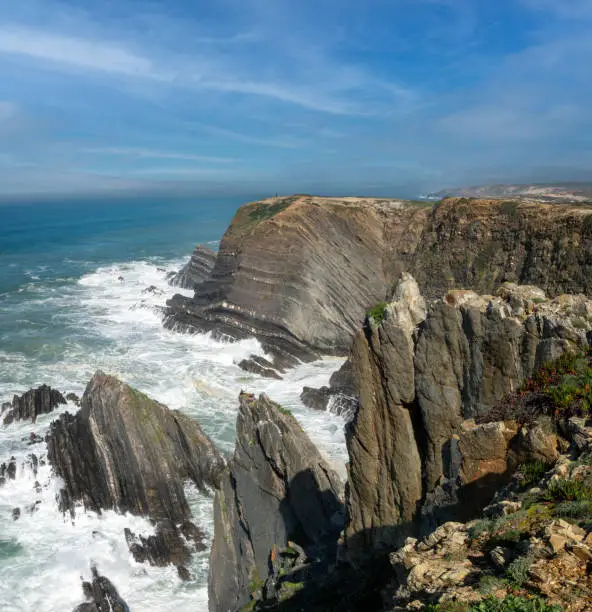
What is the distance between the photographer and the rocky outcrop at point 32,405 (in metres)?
27.3

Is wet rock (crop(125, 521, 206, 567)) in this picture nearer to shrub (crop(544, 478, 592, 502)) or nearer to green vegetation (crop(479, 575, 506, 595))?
shrub (crop(544, 478, 592, 502))

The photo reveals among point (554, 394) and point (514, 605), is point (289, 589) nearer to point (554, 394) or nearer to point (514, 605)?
point (554, 394)

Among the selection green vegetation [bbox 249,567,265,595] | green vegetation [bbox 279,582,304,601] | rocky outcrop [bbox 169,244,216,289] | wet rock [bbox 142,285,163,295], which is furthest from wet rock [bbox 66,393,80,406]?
rocky outcrop [bbox 169,244,216,289]

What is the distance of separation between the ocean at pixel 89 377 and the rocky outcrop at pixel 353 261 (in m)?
2.74

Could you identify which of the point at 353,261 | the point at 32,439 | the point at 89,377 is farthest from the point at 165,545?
the point at 353,261

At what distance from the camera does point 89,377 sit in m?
33.8

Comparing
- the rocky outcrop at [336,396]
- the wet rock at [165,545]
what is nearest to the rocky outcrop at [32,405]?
the wet rock at [165,545]

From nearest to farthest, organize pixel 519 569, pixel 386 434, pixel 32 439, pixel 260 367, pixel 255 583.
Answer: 1. pixel 519 569
2. pixel 386 434
3. pixel 255 583
4. pixel 32 439
5. pixel 260 367

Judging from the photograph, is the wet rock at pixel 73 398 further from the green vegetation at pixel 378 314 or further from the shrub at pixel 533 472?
the shrub at pixel 533 472

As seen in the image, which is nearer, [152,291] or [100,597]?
[100,597]

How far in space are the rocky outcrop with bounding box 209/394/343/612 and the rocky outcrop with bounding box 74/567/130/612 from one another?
2.99 m

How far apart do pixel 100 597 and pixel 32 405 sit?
46.0 feet

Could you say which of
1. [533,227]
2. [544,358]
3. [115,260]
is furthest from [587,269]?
[115,260]

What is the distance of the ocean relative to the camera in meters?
17.5
